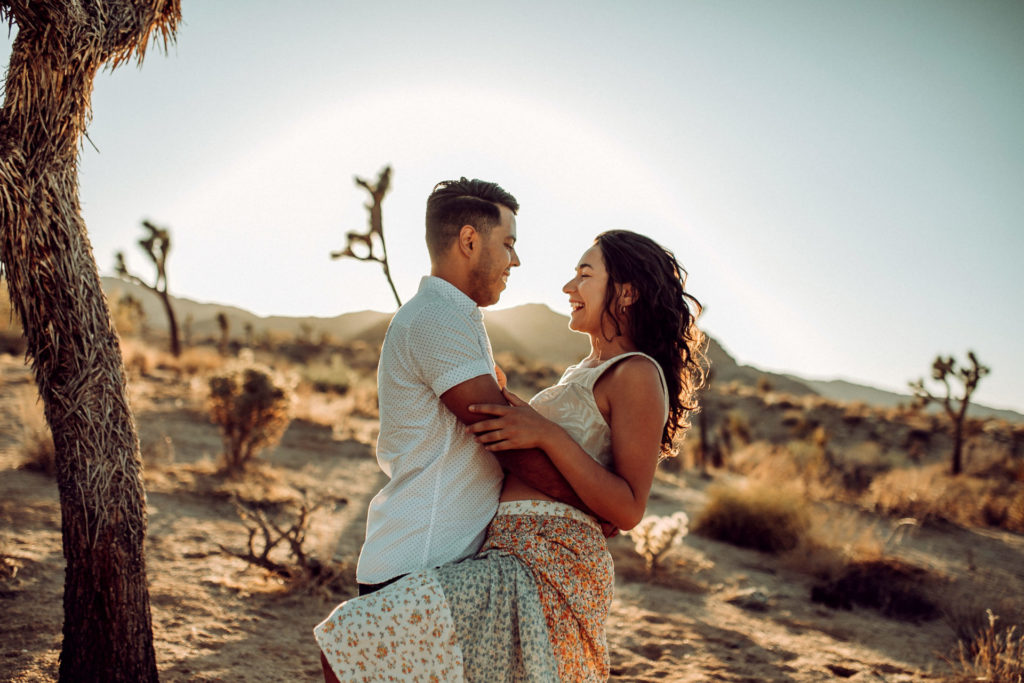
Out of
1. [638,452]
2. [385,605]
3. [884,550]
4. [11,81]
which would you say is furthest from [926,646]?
[11,81]

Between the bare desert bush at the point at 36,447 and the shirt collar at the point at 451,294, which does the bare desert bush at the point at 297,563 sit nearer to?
the bare desert bush at the point at 36,447

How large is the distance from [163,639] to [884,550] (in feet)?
27.9

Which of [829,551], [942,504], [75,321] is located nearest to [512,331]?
[942,504]

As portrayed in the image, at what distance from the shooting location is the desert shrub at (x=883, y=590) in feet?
24.1

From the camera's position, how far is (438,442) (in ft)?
7.00

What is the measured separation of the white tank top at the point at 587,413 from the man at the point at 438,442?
0.25 meters

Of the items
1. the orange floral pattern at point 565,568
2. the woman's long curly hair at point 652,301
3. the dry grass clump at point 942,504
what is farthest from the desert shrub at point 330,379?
the orange floral pattern at point 565,568

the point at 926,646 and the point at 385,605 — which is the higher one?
the point at 385,605

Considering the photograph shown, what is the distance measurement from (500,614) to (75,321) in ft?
7.83

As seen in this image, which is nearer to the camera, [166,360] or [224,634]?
[224,634]

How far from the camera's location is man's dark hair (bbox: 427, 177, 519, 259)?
7.65 ft

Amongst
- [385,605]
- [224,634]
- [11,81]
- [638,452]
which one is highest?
[11,81]

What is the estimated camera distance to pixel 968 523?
40.7 feet

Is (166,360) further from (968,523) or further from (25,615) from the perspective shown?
(968,523)
